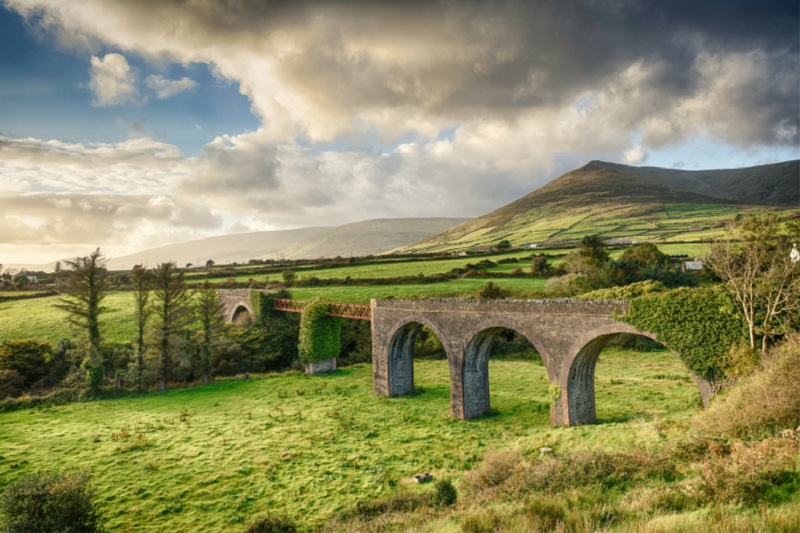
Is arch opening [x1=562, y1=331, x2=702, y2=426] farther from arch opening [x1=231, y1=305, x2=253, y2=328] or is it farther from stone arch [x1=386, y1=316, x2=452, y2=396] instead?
arch opening [x1=231, y1=305, x2=253, y2=328]

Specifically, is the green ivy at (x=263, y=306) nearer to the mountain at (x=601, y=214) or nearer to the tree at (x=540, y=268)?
the tree at (x=540, y=268)

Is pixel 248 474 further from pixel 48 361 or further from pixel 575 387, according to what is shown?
pixel 48 361

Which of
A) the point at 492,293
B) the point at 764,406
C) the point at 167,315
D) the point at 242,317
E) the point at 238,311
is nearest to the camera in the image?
the point at 764,406

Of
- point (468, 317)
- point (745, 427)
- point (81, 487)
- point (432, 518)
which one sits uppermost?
point (468, 317)

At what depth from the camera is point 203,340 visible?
33219 millimetres

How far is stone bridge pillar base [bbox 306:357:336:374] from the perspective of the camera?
34.5 metres

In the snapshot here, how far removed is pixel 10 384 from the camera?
26.9m

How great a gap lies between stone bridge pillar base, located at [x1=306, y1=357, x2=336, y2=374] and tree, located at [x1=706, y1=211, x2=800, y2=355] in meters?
29.7

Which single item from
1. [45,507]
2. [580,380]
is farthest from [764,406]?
[45,507]

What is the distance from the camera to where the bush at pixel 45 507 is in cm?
895

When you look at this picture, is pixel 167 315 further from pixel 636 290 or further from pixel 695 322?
pixel 695 322

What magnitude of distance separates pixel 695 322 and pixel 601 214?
123314mm

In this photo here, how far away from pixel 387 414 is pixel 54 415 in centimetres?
2054

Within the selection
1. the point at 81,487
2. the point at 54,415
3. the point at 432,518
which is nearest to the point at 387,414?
the point at 432,518
